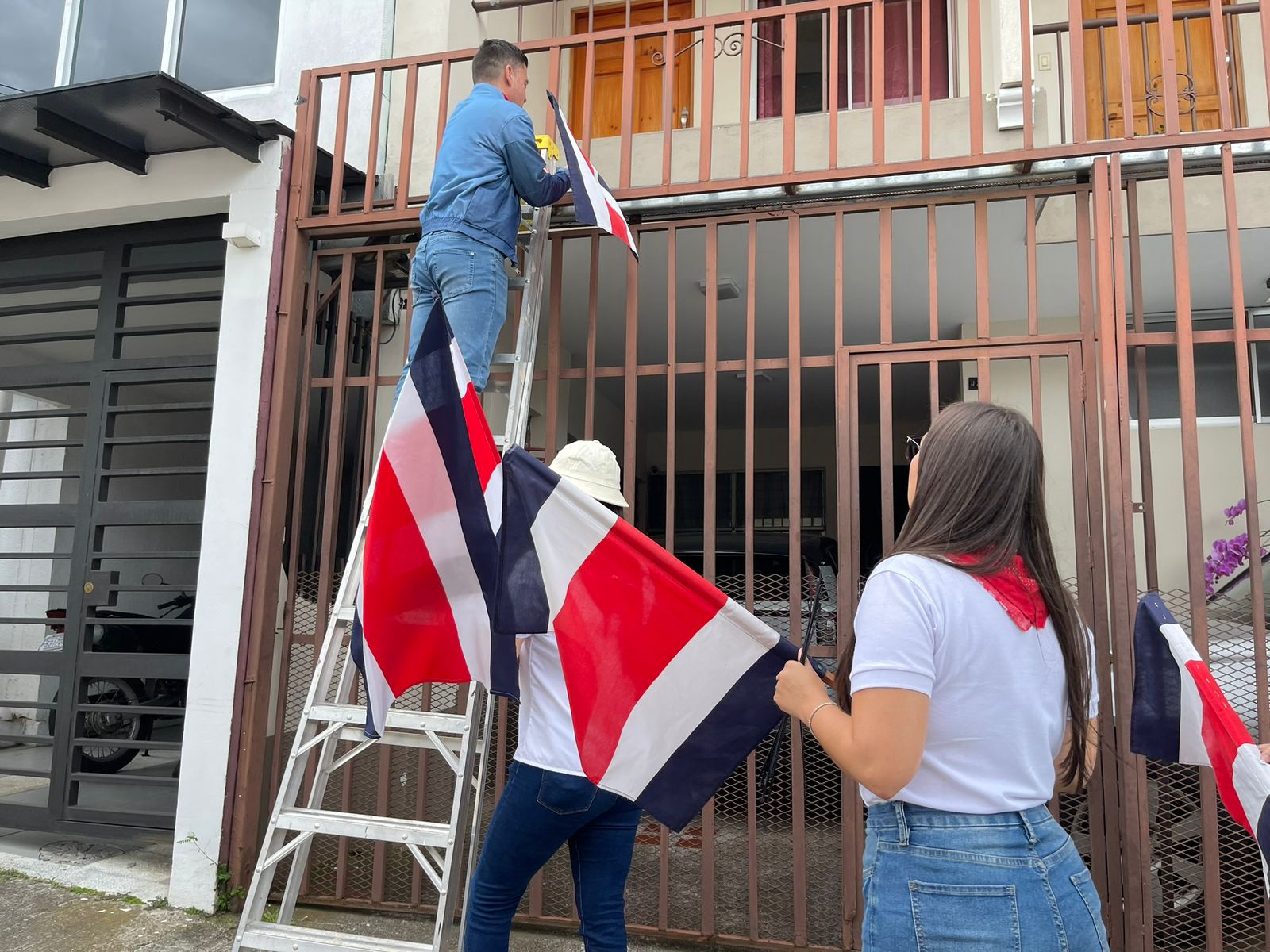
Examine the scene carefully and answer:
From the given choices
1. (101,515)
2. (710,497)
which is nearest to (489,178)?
(710,497)

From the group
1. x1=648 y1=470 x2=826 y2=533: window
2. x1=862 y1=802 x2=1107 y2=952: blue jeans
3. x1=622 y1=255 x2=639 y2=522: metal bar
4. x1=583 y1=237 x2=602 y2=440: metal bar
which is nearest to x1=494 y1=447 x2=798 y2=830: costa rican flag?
x1=862 y1=802 x2=1107 y2=952: blue jeans

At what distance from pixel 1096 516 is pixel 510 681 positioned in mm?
2373

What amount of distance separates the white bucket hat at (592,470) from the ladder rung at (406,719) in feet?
3.39

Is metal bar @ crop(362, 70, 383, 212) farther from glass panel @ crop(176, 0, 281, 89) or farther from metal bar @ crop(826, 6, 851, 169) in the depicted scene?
metal bar @ crop(826, 6, 851, 169)

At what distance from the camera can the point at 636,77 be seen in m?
7.31

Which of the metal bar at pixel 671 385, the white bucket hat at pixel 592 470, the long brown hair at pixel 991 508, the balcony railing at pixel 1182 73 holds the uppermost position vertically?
the balcony railing at pixel 1182 73

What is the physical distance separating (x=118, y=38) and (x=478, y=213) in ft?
12.4

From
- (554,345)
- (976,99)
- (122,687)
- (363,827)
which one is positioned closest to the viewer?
(363,827)

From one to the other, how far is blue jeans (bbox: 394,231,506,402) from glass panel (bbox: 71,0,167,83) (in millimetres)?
3439

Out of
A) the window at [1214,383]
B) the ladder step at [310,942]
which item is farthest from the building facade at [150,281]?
the window at [1214,383]

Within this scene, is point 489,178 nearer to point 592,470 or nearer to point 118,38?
point 592,470

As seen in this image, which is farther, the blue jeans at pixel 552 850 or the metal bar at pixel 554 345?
the metal bar at pixel 554 345

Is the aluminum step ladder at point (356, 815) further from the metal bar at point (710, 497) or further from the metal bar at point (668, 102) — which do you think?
the metal bar at point (668, 102)

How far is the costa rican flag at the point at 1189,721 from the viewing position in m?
1.72
